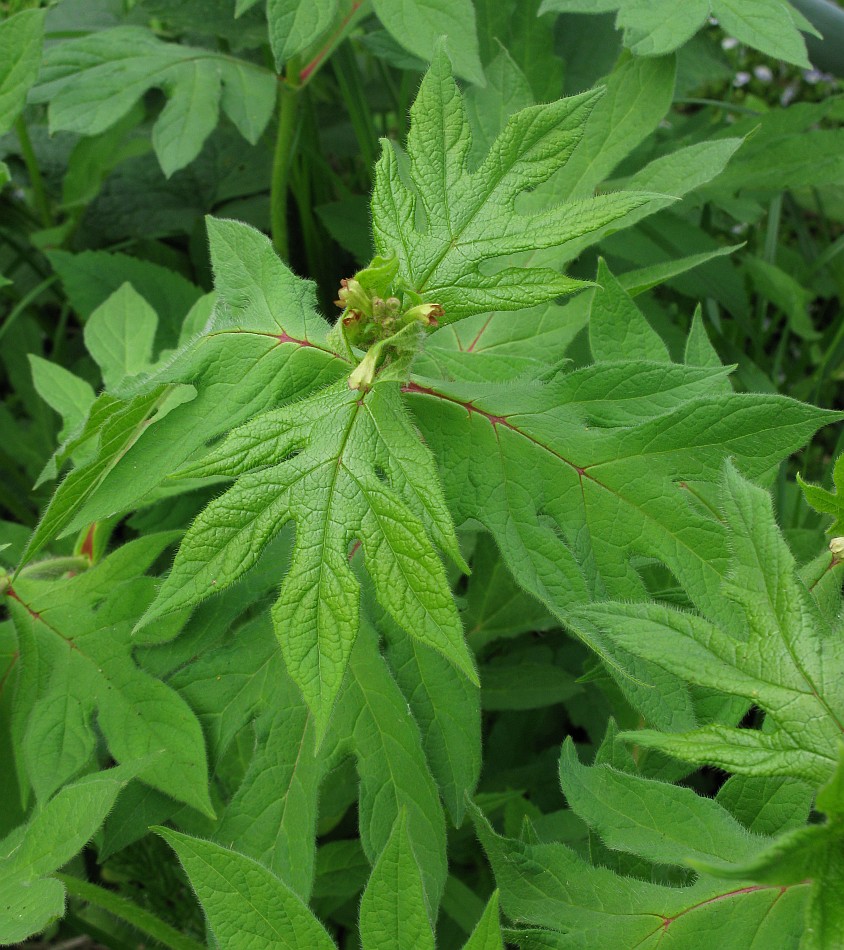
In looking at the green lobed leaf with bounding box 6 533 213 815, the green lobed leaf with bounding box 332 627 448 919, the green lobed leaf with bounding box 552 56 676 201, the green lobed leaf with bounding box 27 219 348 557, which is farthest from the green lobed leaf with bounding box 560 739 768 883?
the green lobed leaf with bounding box 552 56 676 201

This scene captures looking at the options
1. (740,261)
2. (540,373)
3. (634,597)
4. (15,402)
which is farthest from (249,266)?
(15,402)

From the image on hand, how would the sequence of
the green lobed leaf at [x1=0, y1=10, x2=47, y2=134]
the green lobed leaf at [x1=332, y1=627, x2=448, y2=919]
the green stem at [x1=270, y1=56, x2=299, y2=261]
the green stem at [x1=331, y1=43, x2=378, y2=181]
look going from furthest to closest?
the green stem at [x1=331, y1=43, x2=378, y2=181], the green stem at [x1=270, y1=56, x2=299, y2=261], the green lobed leaf at [x1=0, y1=10, x2=47, y2=134], the green lobed leaf at [x1=332, y1=627, x2=448, y2=919]

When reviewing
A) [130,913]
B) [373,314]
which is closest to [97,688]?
[130,913]

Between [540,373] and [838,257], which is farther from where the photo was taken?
[838,257]

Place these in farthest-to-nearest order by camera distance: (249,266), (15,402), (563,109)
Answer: (15,402), (249,266), (563,109)

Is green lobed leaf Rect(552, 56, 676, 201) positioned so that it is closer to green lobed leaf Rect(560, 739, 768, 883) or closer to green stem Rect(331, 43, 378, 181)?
green stem Rect(331, 43, 378, 181)

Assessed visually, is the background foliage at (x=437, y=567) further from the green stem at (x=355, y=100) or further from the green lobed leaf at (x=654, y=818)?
the green stem at (x=355, y=100)

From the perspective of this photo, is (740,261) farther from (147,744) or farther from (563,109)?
(147,744)
